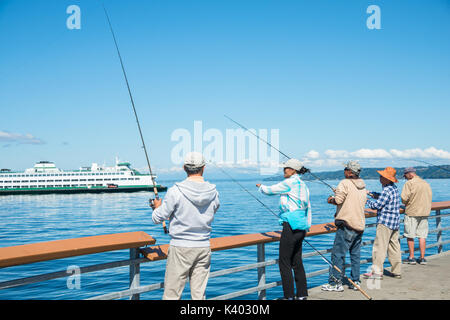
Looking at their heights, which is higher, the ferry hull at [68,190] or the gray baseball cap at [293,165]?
the gray baseball cap at [293,165]

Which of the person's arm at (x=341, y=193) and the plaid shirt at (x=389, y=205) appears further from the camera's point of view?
the plaid shirt at (x=389, y=205)

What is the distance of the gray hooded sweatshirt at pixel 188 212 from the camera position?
2688mm

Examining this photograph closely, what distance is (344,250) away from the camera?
4.38 meters

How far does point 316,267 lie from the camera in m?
10.4

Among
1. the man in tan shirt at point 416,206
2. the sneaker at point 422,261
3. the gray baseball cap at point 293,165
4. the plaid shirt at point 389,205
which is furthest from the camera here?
the sneaker at point 422,261

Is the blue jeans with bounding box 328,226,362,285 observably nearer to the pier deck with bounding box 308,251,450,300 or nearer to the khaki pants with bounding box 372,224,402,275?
the pier deck with bounding box 308,251,450,300

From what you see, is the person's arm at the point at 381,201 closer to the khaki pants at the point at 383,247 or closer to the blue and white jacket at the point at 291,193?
the khaki pants at the point at 383,247

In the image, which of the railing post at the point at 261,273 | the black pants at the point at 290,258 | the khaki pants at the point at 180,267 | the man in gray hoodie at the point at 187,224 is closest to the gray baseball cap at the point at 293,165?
the black pants at the point at 290,258

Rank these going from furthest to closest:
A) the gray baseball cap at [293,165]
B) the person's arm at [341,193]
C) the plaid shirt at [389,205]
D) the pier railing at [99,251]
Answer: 1. the plaid shirt at [389,205]
2. the person's arm at [341,193]
3. the gray baseball cap at [293,165]
4. the pier railing at [99,251]

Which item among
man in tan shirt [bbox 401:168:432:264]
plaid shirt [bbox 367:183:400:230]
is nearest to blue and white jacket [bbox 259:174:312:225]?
plaid shirt [bbox 367:183:400:230]

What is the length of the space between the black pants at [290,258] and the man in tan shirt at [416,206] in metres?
2.94

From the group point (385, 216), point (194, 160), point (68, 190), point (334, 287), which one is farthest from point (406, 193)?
point (68, 190)
